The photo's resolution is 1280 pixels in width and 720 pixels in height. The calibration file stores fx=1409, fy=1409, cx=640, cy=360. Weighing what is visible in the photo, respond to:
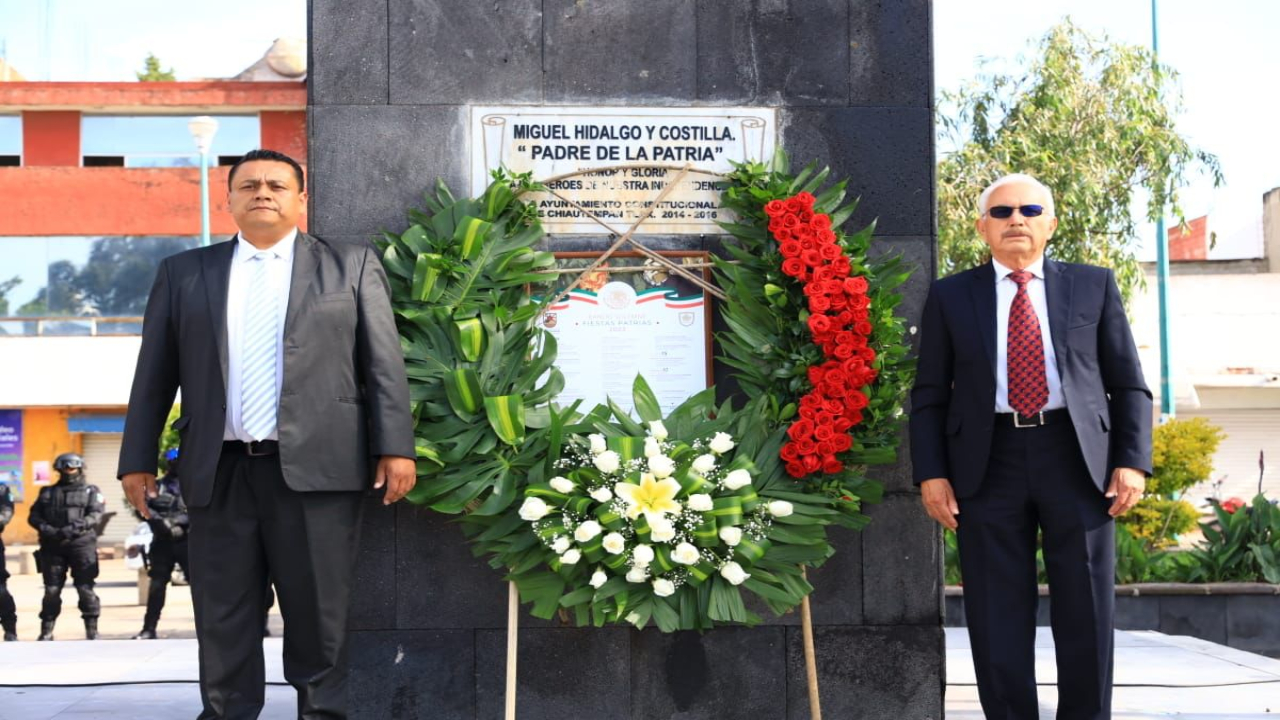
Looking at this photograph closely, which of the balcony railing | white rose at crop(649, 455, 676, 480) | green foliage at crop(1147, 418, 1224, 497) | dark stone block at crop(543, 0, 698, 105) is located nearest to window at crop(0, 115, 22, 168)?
the balcony railing

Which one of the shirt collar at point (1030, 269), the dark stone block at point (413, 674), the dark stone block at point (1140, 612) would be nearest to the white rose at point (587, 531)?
the dark stone block at point (413, 674)

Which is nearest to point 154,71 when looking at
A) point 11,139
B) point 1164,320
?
point 11,139

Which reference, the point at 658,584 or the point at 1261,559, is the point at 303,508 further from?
the point at 1261,559

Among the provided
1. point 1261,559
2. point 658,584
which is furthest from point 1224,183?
point 658,584

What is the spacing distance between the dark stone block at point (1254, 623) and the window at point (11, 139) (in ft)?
73.7

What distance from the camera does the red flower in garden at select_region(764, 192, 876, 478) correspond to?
4.63 m

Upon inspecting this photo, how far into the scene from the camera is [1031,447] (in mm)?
4273

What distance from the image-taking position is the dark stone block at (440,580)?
4988 mm

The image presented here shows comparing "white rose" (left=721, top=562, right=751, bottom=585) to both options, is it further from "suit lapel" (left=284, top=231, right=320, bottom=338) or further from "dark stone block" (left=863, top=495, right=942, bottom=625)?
"suit lapel" (left=284, top=231, right=320, bottom=338)

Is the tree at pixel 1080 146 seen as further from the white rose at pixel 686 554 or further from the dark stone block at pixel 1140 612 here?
the white rose at pixel 686 554

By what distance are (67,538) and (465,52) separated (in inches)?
330

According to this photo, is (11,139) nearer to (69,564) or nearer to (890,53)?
(69,564)

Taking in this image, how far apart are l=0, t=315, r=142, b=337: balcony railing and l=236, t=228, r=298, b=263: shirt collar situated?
71.4ft

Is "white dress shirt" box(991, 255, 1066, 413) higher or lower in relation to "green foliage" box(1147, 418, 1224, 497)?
higher
